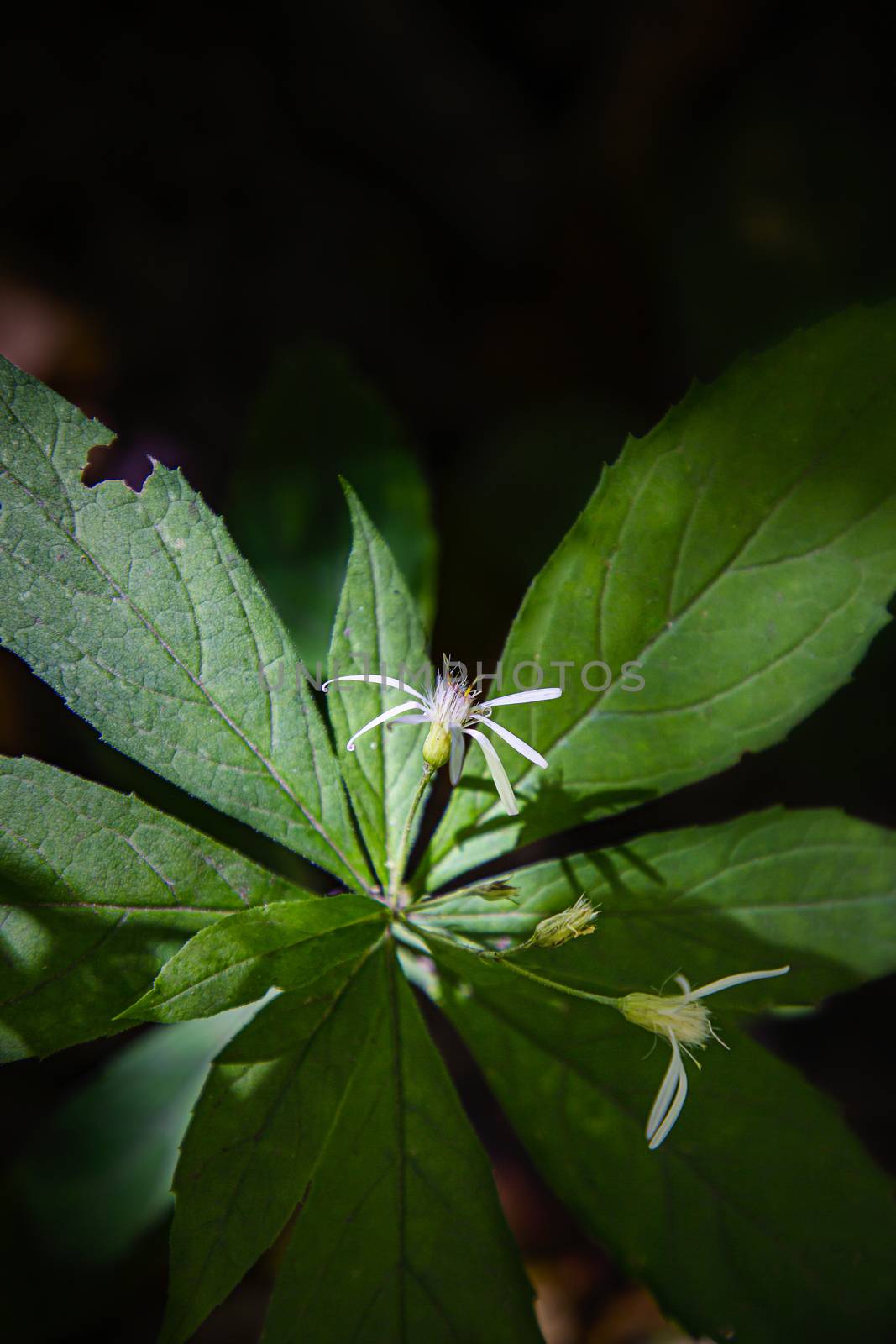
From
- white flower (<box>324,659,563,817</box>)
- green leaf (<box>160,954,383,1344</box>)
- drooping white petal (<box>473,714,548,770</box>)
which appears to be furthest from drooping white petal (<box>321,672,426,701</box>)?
green leaf (<box>160,954,383,1344</box>)

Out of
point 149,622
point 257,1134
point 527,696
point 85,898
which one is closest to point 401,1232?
point 257,1134

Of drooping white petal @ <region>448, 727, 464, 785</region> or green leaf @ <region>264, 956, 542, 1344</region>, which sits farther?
drooping white petal @ <region>448, 727, 464, 785</region>

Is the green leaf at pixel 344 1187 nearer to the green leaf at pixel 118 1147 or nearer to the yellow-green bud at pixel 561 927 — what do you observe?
the yellow-green bud at pixel 561 927

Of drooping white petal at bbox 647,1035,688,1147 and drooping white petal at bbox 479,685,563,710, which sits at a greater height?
drooping white petal at bbox 479,685,563,710

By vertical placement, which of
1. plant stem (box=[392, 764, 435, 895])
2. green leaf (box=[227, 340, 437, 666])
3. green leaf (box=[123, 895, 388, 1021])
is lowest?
green leaf (box=[123, 895, 388, 1021])

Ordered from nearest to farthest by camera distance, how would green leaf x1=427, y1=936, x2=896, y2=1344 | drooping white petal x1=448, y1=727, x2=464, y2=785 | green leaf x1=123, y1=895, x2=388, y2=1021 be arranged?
green leaf x1=123, y1=895, x2=388, y2=1021 → green leaf x1=427, y1=936, x2=896, y2=1344 → drooping white petal x1=448, y1=727, x2=464, y2=785

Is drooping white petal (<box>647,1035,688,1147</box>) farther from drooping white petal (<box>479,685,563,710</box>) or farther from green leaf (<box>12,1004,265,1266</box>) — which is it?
green leaf (<box>12,1004,265,1266</box>)

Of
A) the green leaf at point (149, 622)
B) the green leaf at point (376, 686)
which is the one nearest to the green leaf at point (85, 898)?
the green leaf at point (149, 622)

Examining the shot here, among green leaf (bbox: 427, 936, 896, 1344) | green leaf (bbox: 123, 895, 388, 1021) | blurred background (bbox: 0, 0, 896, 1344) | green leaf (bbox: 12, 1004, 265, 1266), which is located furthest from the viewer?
blurred background (bbox: 0, 0, 896, 1344)
